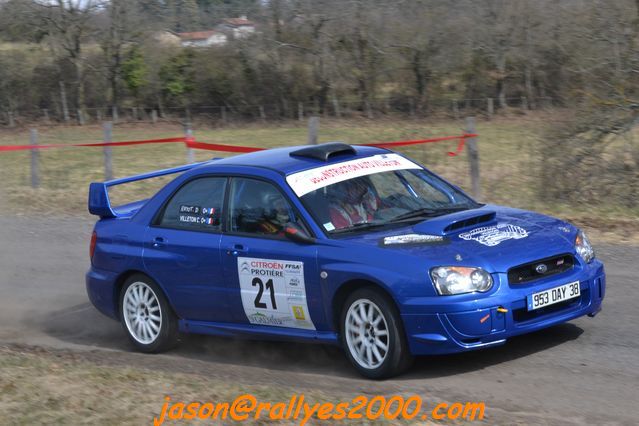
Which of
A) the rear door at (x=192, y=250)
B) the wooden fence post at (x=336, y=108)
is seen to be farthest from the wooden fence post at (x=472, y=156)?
the wooden fence post at (x=336, y=108)

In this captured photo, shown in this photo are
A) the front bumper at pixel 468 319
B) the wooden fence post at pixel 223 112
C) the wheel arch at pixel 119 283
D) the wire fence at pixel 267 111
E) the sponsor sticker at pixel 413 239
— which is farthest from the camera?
the wooden fence post at pixel 223 112

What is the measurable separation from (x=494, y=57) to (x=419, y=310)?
117ft

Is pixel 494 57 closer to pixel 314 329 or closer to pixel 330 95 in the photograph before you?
pixel 330 95

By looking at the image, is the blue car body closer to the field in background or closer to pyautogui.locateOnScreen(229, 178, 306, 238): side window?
pyautogui.locateOnScreen(229, 178, 306, 238): side window

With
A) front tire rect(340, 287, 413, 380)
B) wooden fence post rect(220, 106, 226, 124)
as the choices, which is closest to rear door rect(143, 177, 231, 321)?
front tire rect(340, 287, 413, 380)

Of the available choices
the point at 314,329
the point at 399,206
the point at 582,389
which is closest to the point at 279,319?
the point at 314,329

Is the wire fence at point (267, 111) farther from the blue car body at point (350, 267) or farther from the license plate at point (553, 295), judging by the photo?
the license plate at point (553, 295)

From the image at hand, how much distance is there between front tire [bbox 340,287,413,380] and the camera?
20.7ft

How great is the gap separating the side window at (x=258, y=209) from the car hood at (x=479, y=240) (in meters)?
0.63

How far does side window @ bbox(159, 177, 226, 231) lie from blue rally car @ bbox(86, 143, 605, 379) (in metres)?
0.01

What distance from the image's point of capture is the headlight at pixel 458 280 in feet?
20.2

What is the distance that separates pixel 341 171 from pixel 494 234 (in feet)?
4.48

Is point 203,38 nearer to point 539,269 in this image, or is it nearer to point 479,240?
point 479,240

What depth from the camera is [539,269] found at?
21.3 ft
